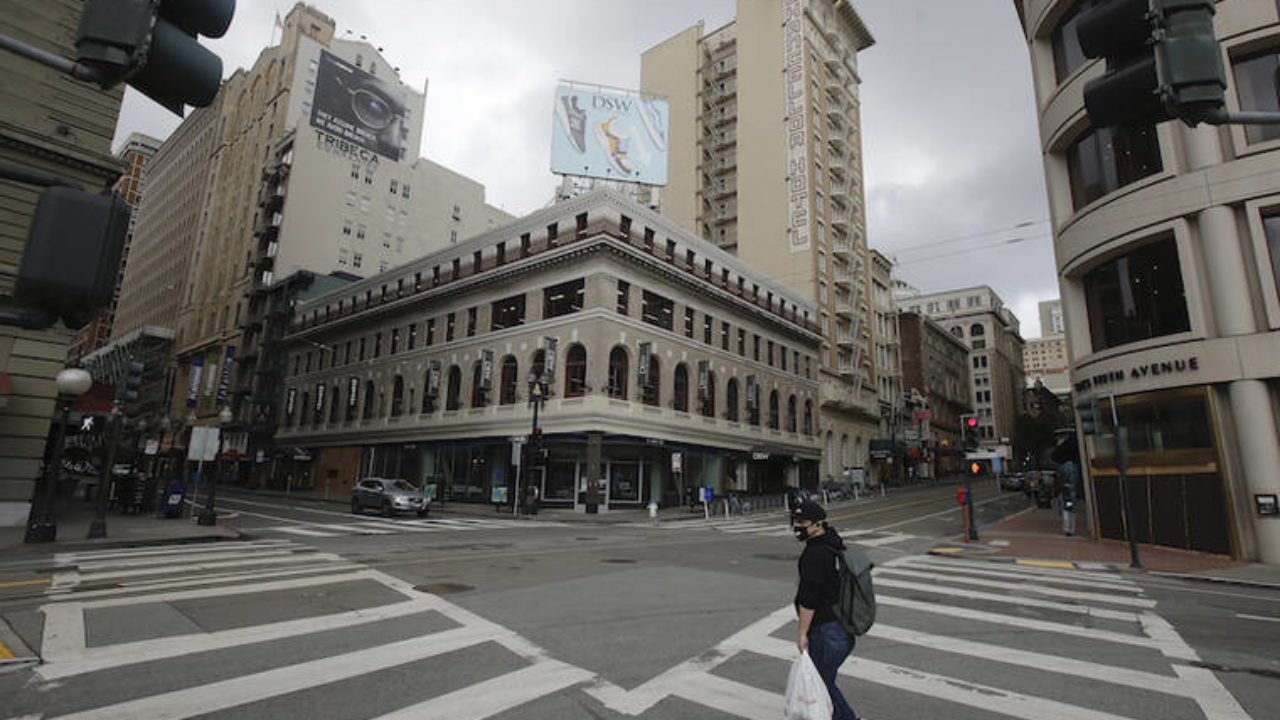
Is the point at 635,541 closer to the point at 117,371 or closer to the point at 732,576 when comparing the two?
the point at 732,576

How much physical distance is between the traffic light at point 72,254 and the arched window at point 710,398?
115 feet

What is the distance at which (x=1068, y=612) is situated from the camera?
882cm

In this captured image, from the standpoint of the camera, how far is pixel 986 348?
103250 millimetres

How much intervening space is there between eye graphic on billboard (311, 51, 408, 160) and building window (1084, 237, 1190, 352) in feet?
212

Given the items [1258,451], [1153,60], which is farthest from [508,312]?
[1153,60]

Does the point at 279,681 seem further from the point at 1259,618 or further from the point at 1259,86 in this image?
the point at 1259,86

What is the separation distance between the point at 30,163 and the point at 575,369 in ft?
69.7

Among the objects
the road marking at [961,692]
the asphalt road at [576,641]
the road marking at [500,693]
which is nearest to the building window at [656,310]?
the asphalt road at [576,641]

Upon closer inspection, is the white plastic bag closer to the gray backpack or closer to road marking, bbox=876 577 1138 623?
the gray backpack

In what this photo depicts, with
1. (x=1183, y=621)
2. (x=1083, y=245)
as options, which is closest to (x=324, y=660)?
(x=1183, y=621)

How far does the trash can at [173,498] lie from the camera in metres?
20.2

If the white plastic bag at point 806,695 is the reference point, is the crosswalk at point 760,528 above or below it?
below

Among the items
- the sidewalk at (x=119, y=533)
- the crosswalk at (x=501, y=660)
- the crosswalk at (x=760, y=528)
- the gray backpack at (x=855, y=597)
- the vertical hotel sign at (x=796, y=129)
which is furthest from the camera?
the vertical hotel sign at (x=796, y=129)

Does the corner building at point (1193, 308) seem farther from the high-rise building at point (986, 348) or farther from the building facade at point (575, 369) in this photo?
the high-rise building at point (986, 348)
